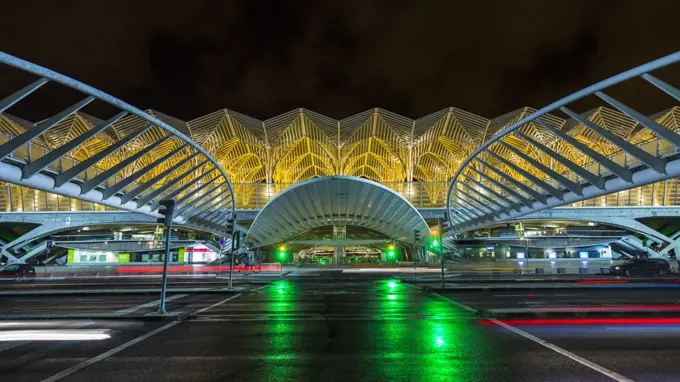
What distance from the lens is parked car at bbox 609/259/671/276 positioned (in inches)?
1196

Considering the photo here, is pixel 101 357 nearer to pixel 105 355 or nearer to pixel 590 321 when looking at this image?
pixel 105 355

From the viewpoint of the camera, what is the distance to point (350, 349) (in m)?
7.11

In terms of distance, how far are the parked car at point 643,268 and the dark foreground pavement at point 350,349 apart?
25615 mm

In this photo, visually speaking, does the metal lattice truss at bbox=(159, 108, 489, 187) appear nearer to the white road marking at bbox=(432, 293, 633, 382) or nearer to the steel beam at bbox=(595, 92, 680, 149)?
the steel beam at bbox=(595, 92, 680, 149)

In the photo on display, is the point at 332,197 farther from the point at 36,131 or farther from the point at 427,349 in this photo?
the point at 427,349

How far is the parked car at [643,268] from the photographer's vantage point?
30375 millimetres

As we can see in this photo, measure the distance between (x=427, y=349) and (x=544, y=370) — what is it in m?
1.95

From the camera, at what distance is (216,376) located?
5.55 metres

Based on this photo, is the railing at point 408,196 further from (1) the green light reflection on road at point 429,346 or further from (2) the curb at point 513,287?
(1) the green light reflection on road at point 429,346

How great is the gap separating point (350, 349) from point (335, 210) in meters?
41.4

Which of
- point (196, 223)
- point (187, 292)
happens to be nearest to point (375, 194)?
point (196, 223)

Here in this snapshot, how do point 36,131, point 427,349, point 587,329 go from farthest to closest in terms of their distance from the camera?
point 36,131 → point 587,329 → point 427,349

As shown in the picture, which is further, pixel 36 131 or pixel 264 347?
pixel 36 131

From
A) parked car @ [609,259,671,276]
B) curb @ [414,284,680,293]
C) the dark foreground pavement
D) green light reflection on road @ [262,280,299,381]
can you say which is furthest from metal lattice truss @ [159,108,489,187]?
the dark foreground pavement
